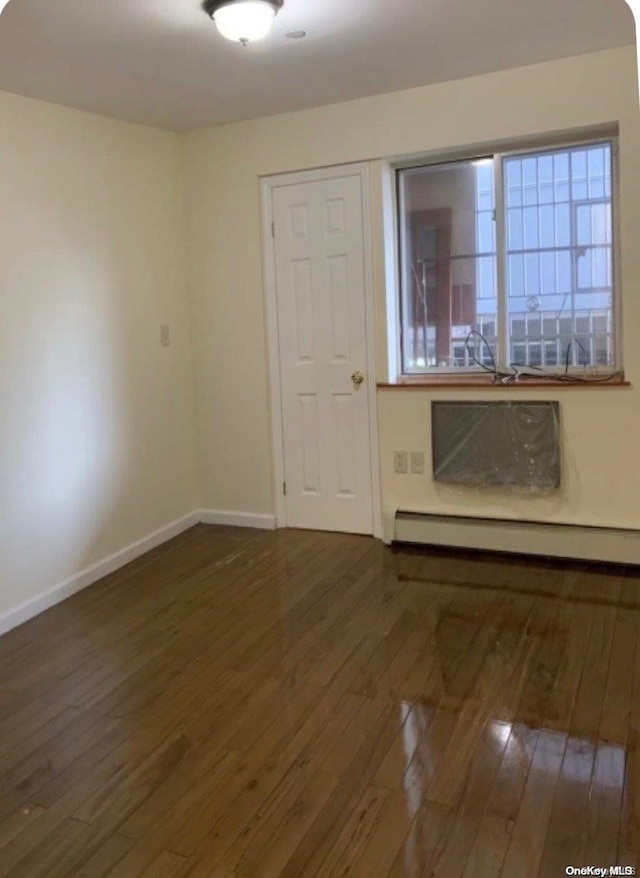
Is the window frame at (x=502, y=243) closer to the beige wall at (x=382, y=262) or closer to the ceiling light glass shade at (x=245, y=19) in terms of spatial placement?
the beige wall at (x=382, y=262)

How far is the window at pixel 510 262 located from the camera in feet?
12.2

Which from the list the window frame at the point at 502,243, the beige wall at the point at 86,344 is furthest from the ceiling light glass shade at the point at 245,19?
the window frame at the point at 502,243

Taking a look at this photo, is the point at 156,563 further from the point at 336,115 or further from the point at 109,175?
the point at 336,115

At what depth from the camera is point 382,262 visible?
3.98 metres

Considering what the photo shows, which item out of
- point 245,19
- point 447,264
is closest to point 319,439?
point 447,264

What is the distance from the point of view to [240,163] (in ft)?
13.9

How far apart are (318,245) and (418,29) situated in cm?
138

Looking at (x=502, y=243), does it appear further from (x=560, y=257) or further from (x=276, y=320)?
(x=276, y=320)

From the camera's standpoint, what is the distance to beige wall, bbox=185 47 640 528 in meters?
3.46

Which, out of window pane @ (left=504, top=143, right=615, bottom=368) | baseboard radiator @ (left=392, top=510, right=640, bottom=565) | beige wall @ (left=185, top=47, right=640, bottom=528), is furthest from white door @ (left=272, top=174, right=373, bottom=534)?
window pane @ (left=504, top=143, right=615, bottom=368)

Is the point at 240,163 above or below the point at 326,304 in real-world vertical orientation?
above

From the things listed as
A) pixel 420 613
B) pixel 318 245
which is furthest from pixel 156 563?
pixel 318 245

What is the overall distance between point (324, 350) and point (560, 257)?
1.34 m

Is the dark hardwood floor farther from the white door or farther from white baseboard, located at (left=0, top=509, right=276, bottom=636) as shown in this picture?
the white door
